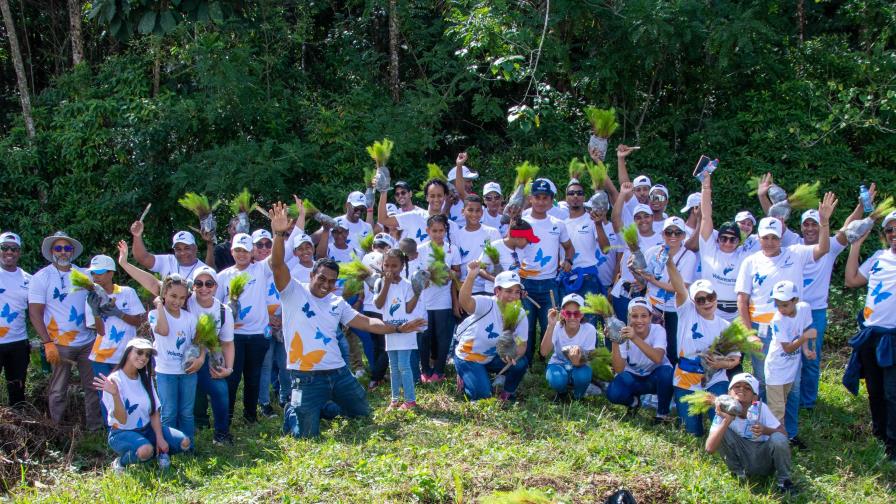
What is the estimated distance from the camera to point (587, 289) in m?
9.60

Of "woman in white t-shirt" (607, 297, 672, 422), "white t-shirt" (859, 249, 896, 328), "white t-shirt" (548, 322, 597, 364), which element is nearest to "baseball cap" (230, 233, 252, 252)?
"white t-shirt" (548, 322, 597, 364)

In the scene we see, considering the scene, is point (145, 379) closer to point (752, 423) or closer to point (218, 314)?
point (218, 314)

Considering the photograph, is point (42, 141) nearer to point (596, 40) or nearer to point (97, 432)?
point (97, 432)

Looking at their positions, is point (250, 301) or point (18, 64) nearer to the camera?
point (250, 301)

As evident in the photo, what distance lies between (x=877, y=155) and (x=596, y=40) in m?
4.69

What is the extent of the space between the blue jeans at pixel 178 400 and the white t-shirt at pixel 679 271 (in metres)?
4.51

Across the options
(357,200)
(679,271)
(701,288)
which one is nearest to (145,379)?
(357,200)

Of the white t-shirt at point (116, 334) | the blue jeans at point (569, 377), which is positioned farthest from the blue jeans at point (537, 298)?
the white t-shirt at point (116, 334)

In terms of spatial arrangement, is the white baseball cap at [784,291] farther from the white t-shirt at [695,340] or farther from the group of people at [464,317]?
the white t-shirt at [695,340]

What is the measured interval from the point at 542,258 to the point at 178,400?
3.85 metres

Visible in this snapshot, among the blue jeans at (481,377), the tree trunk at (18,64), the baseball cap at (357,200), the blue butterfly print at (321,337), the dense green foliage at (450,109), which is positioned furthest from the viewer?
the tree trunk at (18,64)

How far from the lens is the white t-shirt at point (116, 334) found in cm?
851

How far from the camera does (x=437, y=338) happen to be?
30.9 ft

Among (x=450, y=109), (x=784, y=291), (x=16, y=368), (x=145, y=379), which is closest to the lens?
(x=145, y=379)
